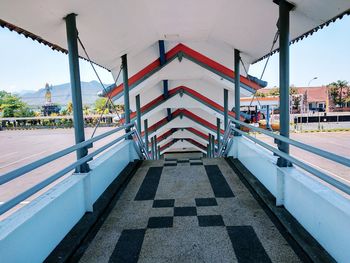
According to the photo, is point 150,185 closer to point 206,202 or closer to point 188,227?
point 206,202

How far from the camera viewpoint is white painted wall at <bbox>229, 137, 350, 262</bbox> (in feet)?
6.04

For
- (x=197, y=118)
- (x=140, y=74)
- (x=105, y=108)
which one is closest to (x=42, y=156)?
(x=197, y=118)

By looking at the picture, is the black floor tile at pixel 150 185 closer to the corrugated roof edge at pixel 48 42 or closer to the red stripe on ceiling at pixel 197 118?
the corrugated roof edge at pixel 48 42

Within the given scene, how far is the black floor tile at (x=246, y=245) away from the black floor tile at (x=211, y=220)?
140mm

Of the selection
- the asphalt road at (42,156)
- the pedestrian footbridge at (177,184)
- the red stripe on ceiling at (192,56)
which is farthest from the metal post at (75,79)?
the asphalt road at (42,156)

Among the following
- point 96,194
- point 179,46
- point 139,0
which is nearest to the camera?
point 96,194

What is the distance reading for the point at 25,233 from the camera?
70.4 inches

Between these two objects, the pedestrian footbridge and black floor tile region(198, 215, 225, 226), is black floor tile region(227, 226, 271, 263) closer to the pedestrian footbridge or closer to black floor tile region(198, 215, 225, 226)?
the pedestrian footbridge

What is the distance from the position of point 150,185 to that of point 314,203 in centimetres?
244

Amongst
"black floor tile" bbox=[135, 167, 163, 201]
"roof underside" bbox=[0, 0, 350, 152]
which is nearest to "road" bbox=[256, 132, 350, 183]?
"roof underside" bbox=[0, 0, 350, 152]

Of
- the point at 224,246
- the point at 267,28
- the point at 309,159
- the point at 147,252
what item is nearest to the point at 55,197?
the point at 147,252

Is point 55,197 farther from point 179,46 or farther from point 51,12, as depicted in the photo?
point 179,46

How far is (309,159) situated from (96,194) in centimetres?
1768

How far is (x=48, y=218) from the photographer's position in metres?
2.11
